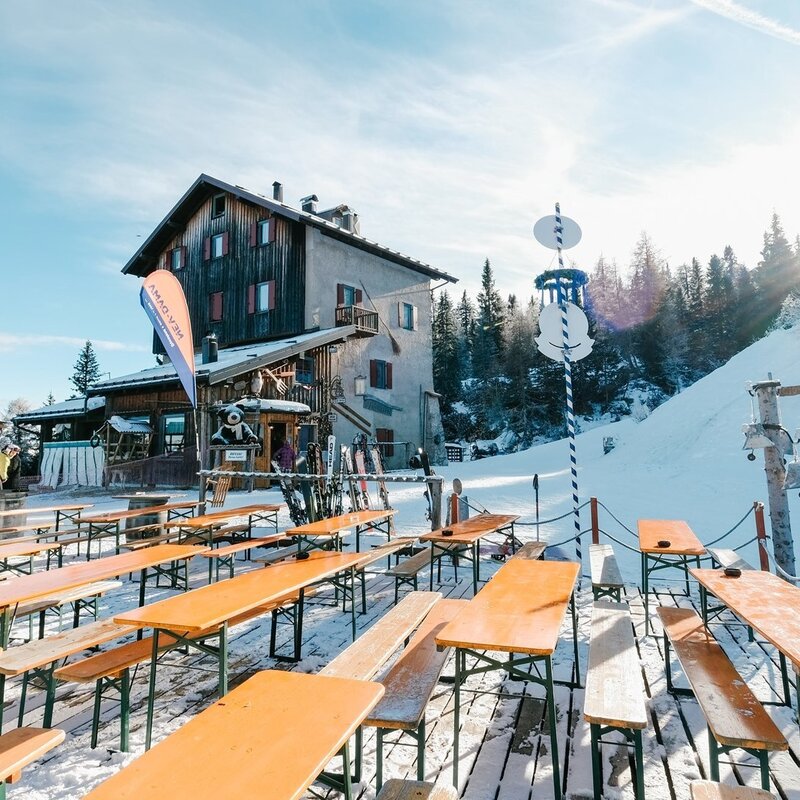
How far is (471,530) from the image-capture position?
6.25 metres

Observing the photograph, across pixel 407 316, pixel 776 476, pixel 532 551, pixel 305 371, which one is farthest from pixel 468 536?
pixel 407 316

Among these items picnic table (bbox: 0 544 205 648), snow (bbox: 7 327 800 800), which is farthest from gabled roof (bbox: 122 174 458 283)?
picnic table (bbox: 0 544 205 648)

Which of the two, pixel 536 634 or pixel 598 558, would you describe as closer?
pixel 536 634

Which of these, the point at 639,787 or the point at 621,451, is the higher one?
the point at 621,451

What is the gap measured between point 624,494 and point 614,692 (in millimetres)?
14836

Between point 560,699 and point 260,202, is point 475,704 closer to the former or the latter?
point 560,699

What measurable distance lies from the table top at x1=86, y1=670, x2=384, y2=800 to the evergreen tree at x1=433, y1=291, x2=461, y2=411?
46629 mm

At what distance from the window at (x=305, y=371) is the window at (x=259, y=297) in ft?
13.5

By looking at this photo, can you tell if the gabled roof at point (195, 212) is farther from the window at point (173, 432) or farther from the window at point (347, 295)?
the window at point (173, 432)

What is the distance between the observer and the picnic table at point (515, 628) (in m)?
2.71

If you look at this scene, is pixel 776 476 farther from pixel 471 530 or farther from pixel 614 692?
pixel 614 692

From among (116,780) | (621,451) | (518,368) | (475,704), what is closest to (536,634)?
(475,704)

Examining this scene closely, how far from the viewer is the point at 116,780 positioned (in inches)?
60.1

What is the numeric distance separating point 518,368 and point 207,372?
103ft
